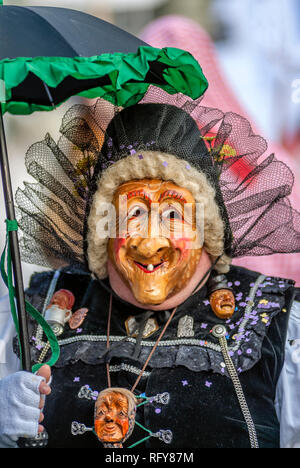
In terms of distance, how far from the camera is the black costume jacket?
229 centimetres

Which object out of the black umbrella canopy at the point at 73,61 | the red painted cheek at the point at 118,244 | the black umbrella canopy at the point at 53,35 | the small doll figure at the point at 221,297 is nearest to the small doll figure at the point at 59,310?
the red painted cheek at the point at 118,244

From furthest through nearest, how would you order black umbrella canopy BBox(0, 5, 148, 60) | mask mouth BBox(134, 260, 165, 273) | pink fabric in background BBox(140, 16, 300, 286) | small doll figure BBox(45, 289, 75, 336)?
pink fabric in background BBox(140, 16, 300, 286) < small doll figure BBox(45, 289, 75, 336) < mask mouth BBox(134, 260, 165, 273) < black umbrella canopy BBox(0, 5, 148, 60)

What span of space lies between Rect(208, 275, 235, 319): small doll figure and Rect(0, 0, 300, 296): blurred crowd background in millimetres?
973

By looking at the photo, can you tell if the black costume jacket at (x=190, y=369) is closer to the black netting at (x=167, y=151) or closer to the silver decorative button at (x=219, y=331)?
the silver decorative button at (x=219, y=331)

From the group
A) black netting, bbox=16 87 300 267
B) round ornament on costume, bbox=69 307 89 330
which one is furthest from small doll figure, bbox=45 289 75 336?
black netting, bbox=16 87 300 267

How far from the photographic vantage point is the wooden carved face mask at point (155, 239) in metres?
2.35

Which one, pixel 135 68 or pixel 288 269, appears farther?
pixel 288 269

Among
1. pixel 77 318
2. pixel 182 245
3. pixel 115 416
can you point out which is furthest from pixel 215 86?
pixel 115 416

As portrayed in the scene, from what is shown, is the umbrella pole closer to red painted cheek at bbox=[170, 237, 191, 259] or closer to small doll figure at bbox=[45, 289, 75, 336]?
small doll figure at bbox=[45, 289, 75, 336]

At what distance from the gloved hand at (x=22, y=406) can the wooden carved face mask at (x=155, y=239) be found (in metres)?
0.50

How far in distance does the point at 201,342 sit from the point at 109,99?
106 cm

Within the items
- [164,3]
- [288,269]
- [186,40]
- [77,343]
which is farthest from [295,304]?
[164,3]

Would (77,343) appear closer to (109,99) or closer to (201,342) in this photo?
(201,342)
